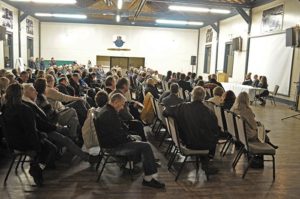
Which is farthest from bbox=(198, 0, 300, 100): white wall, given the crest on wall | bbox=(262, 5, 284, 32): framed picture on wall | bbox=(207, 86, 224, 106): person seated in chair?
bbox=(207, 86, 224, 106): person seated in chair

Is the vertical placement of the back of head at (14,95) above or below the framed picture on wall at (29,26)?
below

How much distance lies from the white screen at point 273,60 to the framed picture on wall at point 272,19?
1.08 feet

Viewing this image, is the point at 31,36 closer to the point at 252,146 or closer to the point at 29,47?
the point at 29,47

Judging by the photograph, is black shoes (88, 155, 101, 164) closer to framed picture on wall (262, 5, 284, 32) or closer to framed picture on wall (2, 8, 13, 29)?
framed picture on wall (262, 5, 284, 32)

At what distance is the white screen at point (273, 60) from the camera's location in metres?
10.8

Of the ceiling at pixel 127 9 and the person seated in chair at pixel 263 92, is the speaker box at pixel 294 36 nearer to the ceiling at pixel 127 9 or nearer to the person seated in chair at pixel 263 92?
the person seated in chair at pixel 263 92

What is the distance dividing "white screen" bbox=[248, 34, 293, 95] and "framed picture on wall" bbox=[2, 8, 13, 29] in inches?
425

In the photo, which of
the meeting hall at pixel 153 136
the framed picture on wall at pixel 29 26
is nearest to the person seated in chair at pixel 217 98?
the meeting hall at pixel 153 136

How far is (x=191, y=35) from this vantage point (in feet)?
71.2

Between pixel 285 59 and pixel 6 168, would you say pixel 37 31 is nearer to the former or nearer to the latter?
pixel 285 59

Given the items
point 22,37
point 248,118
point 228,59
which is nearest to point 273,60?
point 228,59

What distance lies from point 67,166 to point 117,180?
770mm

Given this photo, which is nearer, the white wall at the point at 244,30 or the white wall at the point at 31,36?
the white wall at the point at 244,30

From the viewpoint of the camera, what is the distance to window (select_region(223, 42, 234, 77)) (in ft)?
53.5
